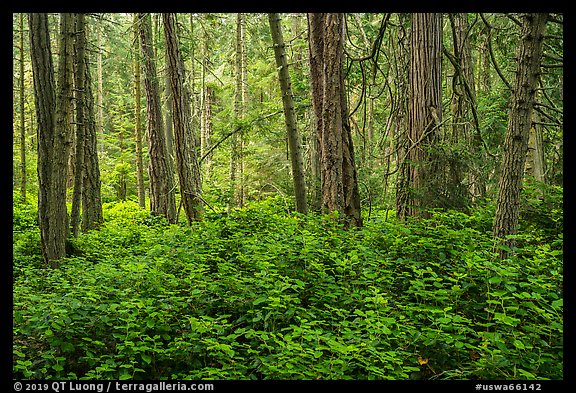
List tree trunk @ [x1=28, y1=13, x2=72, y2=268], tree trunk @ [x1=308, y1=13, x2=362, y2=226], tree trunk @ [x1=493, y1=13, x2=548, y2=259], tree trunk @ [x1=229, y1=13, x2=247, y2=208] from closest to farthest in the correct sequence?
tree trunk @ [x1=493, y1=13, x2=548, y2=259] < tree trunk @ [x1=308, y1=13, x2=362, y2=226] < tree trunk @ [x1=28, y1=13, x2=72, y2=268] < tree trunk @ [x1=229, y1=13, x2=247, y2=208]

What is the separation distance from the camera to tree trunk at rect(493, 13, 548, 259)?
5117mm

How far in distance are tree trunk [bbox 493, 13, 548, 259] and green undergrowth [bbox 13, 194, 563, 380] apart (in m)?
0.54

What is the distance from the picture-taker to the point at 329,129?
7.35 meters

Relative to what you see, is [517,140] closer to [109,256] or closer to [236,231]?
[236,231]

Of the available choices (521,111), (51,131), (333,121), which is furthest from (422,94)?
(51,131)

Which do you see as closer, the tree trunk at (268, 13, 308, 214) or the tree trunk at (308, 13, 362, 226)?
the tree trunk at (308, 13, 362, 226)

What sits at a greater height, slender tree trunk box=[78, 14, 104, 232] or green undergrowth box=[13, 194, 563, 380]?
slender tree trunk box=[78, 14, 104, 232]

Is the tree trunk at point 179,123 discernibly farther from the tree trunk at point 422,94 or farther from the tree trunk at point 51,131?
the tree trunk at point 422,94

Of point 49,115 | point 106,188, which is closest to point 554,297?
point 49,115

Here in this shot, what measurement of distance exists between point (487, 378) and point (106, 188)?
2552cm

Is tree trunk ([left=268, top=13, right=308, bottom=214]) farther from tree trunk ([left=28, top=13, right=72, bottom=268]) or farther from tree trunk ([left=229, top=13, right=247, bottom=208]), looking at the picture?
tree trunk ([left=229, top=13, right=247, bottom=208])

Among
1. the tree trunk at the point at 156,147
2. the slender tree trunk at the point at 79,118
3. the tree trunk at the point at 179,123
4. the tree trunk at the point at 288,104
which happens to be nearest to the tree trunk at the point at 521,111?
→ the tree trunk at the point at 288,104

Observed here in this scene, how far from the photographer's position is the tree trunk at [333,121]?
734 cm

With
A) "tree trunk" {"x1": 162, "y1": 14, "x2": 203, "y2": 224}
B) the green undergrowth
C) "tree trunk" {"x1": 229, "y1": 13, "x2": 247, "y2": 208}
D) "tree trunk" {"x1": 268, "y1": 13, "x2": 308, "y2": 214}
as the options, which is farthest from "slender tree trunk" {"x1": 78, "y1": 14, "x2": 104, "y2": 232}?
"tree trunk" {"x1": 268, "y1": 13, "x2": 308, "y2": 214}
